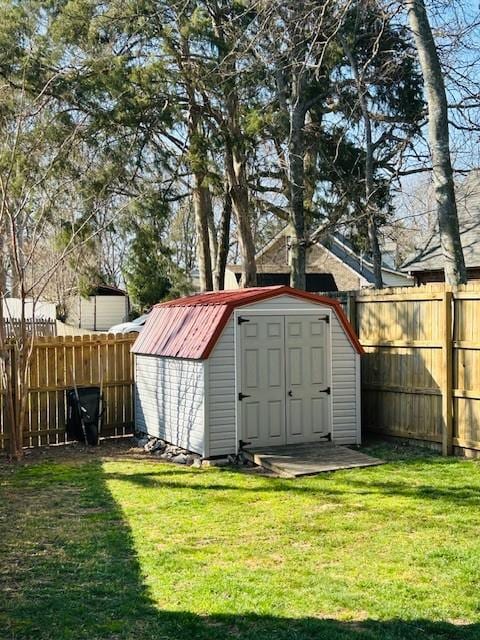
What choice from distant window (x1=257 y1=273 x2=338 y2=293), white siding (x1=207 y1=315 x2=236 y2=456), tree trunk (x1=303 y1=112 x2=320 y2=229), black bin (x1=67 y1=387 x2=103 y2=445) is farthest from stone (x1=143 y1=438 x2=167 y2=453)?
distant window (x1=257 y1=273 x2=338 y2=293)

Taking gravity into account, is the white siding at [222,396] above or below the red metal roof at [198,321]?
below

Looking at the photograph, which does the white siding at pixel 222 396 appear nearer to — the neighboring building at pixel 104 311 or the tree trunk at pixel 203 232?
the tree trunk at pixel 203 232

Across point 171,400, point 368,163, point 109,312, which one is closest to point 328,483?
point 171,400

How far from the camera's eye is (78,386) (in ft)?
35.8

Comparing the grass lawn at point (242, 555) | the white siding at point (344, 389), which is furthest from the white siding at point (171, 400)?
the white siding at point (344, 389)

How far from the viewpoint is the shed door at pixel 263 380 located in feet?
29.9

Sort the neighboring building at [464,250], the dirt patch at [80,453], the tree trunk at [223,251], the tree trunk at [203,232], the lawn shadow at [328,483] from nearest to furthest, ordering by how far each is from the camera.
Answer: the lawn shadow at [328,483], the dirt patch at [80,453], the tree trunk at [203,232], the neighboring building at [464,250], the tree trunk at [223,251]

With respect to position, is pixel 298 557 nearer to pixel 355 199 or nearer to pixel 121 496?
pixel 121 496

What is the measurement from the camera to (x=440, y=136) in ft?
33.5

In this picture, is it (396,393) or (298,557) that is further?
(396,393)

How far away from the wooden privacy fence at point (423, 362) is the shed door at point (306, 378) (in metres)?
1.02

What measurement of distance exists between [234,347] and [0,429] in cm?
375

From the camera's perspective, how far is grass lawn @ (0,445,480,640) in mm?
4059

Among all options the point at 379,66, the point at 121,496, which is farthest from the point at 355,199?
the point at 121,496
